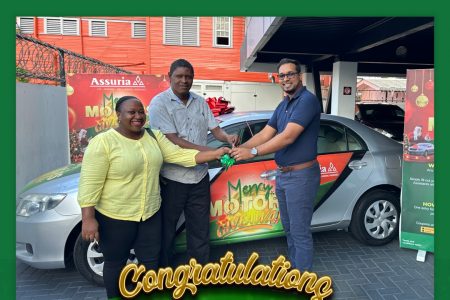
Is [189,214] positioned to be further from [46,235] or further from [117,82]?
[117,82]

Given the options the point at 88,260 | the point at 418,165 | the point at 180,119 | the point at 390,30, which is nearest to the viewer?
the point at 180,119

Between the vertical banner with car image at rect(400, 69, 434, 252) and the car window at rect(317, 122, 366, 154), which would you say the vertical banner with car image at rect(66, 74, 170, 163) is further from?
the vertical banner with car image at rect(400, 69, 434, 252)

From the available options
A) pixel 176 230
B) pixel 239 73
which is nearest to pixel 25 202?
pixel 176 230

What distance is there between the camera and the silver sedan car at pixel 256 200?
116 inches

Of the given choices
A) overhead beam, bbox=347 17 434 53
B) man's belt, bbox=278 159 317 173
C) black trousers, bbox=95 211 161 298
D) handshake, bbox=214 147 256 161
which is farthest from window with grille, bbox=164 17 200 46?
black trousers, bbox=95 211 161 298

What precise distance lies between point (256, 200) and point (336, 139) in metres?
1.12

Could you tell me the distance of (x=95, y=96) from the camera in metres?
4.55

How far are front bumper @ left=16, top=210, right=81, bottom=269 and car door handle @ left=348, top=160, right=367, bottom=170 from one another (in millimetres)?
2642

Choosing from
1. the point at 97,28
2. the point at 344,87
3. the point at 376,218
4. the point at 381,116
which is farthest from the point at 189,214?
the point at 381,116

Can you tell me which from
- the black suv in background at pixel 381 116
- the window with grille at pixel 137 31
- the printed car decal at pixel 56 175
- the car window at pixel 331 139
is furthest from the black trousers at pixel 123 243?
the black suv in background at pixel 381 116

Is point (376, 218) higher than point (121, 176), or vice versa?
point (121, 176)

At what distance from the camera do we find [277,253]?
3.84 metres

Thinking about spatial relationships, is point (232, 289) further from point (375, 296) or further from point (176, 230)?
point (375, 296)

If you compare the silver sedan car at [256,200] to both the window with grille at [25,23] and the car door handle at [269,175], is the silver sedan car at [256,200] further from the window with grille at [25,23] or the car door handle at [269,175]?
the window with grille at [25,23]
